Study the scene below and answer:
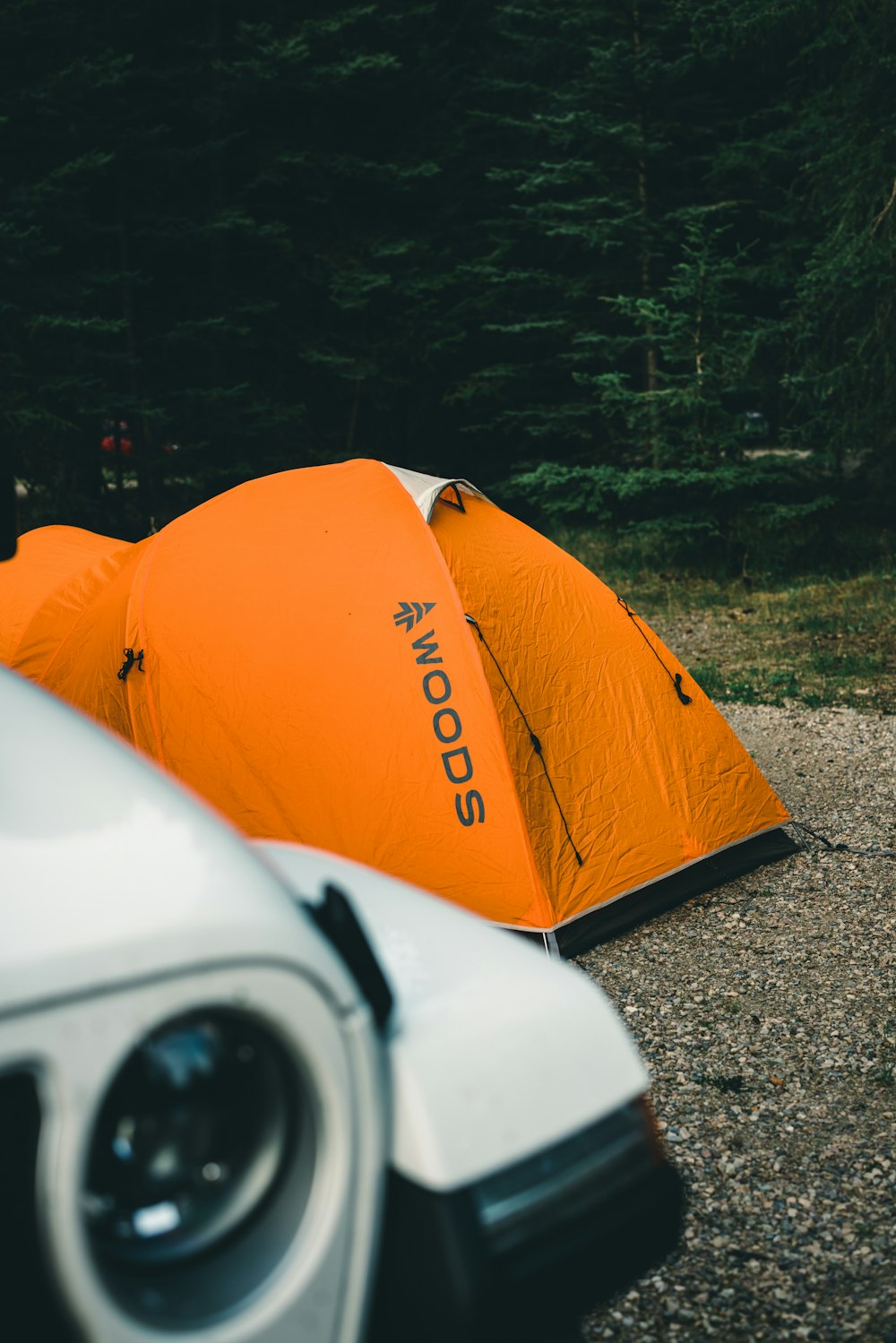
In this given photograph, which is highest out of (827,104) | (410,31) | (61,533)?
(410,31)

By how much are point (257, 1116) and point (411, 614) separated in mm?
3516

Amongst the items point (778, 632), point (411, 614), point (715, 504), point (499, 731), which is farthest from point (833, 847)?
point (715, 504)

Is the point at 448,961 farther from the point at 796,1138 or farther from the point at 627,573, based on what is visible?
the point at 627,573

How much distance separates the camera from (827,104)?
49.2 feet

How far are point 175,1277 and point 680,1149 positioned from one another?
2.46 meters

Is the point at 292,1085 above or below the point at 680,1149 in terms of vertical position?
above

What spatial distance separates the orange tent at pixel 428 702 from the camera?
14.8 ft

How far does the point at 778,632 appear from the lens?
37.6ft

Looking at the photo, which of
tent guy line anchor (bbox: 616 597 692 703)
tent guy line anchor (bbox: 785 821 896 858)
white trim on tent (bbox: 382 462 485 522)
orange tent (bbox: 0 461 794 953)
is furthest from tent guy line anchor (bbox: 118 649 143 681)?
tent guy line anchor (bbox: 785 821 896 858)

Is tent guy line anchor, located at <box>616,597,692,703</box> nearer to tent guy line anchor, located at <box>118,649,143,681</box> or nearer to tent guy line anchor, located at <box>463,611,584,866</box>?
tent guy line anchor, located at <box>463,611,584,866</box>

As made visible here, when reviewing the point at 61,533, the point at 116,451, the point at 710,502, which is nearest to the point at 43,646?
the point at 61,533

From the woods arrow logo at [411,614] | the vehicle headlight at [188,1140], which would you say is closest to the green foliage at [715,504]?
the woods arrow logo at [411,614]

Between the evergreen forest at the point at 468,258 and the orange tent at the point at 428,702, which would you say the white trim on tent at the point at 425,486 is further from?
the evergreen forest at the point at 468,258

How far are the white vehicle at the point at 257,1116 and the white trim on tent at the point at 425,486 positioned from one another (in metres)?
3.55
